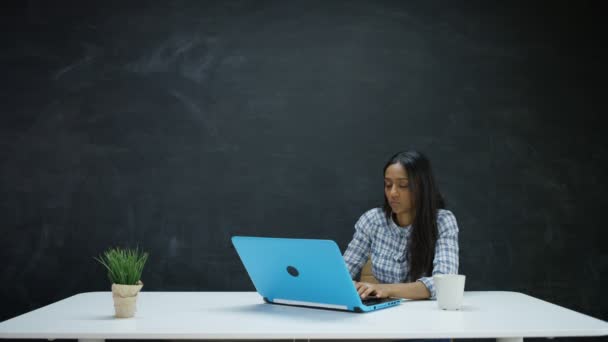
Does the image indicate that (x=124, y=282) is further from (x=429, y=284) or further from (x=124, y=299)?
(x=429, y=284)

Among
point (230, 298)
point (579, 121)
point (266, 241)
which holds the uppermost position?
point (579, 121)

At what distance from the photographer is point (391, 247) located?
7.98 feet

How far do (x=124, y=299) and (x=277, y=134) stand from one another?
1.74 metres

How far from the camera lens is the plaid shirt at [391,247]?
2197 mm

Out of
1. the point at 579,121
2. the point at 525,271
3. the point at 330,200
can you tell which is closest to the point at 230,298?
the point at 330,200

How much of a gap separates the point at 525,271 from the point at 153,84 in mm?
2094

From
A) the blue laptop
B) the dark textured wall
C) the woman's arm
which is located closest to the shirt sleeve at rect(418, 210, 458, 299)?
the woman's arm

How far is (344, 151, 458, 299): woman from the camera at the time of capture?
2.29m

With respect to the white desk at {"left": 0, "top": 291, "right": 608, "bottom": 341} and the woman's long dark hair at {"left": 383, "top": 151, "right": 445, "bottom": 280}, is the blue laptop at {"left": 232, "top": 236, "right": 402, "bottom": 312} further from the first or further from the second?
the woman's long dark hair at {"left": 383, "top": 151, "right": 445, "bottom": 280}

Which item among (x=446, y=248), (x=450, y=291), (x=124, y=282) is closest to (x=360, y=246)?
(x=446, y=248)

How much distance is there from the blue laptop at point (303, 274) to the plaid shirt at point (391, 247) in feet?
1.37

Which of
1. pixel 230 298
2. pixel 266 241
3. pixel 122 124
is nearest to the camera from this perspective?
pixel 266 241

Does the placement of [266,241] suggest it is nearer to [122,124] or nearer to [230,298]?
[230,298]

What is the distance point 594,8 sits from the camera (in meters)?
3.37
